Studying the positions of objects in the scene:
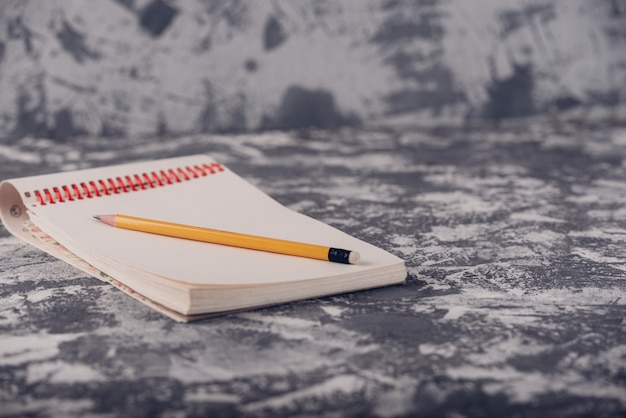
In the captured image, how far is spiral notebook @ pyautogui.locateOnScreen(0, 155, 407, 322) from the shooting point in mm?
636

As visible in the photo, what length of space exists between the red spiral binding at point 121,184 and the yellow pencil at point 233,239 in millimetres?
75

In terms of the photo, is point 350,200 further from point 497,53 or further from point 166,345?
point 497,53

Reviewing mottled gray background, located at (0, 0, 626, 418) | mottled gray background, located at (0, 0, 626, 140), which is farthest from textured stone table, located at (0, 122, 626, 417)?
mottled gray background, located at (0, 0, 626, 140)

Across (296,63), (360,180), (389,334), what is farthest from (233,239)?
(296,63)

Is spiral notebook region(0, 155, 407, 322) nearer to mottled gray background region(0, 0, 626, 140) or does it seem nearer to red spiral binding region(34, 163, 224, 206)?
red spiral binding region(34, 163, 224, 206)

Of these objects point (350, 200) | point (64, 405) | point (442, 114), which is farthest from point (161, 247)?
point (442, 114)

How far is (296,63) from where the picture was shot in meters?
1.75

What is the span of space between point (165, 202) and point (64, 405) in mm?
393

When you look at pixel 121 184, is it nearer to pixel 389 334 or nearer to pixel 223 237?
pixel 223 237

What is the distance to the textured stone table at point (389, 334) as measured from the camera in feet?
1.65

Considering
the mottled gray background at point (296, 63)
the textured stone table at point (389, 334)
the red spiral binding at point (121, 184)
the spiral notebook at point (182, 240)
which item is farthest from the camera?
the mottled gray background at point (296, 63)

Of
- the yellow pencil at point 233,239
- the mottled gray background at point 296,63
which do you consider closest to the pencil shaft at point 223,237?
the yellow pencil at point 233,239

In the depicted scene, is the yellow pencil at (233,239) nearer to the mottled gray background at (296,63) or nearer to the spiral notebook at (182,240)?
the spiral notebook at (182,240)

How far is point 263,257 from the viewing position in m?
0.70
